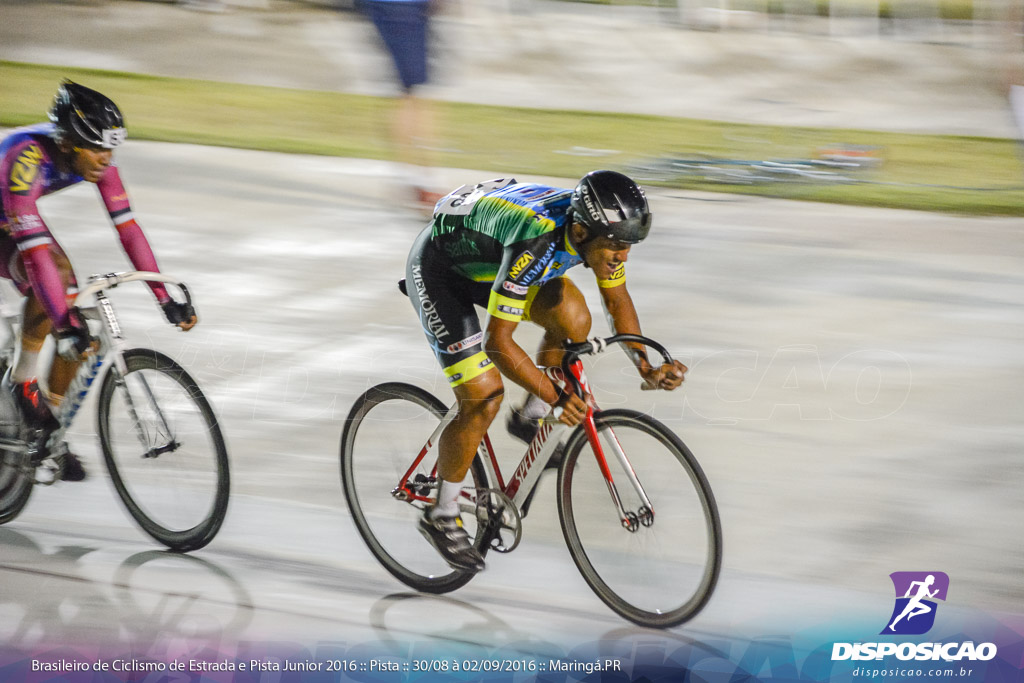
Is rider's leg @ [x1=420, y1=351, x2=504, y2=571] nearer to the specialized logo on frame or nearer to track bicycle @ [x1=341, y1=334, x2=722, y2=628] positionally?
track bicycle @ [x1=341, y1=334, x2=722, y2=628]

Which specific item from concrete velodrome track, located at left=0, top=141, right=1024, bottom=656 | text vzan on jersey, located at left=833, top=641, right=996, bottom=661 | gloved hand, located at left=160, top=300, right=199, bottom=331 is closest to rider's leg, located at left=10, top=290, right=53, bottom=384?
gloved hand, located at left=160, top=300, right=199, bottom=331

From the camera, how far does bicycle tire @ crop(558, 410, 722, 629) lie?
2.75 meters

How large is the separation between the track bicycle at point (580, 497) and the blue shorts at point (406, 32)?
2781 mm

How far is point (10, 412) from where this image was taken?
3.39 metres

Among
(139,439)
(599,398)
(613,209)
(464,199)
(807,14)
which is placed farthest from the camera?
(807,14)

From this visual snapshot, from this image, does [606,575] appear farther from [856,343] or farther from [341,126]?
[341,126]

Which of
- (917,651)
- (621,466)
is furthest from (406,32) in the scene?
(917,651)

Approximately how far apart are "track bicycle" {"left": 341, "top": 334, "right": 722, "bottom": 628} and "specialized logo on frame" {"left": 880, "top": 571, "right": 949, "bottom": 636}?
25.2 inches

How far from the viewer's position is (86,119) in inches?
119

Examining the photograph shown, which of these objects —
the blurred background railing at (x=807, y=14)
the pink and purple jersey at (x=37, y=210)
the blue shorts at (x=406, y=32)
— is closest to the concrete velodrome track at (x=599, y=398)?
the blue shorts at (x=406, y=32)

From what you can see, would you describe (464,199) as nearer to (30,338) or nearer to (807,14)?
(30,338)

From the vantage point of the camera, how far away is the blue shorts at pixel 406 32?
5492 mm

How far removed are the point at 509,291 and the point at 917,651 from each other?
150 cm

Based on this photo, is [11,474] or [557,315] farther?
[11,474]
